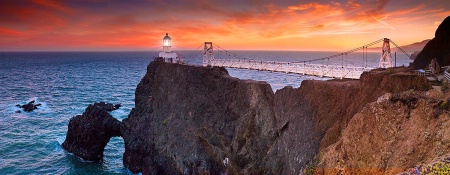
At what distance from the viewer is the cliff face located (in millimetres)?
25266

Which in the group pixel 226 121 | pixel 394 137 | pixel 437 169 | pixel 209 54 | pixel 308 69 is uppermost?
pixel 209 54

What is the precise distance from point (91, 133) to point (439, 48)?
44996 millimetres

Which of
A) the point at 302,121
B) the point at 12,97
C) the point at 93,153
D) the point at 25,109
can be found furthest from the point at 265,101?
the point at 12,97

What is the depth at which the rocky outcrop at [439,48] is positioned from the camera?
37.9m

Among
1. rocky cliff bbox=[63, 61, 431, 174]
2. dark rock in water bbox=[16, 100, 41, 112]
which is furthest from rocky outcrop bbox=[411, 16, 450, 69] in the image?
dark rock in water bbox=[16, 100, 41, 112]

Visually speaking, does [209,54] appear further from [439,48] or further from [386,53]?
[439,48]

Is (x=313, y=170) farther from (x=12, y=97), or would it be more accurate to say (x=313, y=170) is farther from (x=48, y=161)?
(x=12, y=97)

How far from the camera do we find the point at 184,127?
36.8m

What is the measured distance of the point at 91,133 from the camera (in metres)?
43.6

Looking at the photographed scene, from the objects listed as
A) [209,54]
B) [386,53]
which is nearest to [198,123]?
[209,54]

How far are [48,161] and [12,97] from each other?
47865 mm

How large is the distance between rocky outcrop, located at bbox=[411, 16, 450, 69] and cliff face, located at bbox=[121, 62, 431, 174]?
13.3m

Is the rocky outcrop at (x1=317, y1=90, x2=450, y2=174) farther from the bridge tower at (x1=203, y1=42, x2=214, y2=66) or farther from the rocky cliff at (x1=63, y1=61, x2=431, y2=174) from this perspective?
the bridge tower at (x1=203, y1=42, x2=214, y2=66)

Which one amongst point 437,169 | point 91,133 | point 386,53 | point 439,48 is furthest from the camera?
point 91,133
